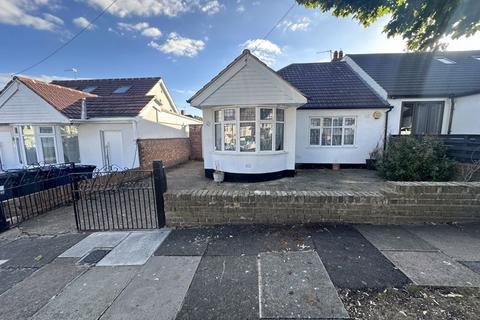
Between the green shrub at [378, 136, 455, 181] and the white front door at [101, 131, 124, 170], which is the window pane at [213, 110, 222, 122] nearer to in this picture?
the white front door at [101, 131, 124, 170]

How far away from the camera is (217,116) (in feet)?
27.2

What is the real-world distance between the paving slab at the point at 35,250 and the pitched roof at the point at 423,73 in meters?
13.5

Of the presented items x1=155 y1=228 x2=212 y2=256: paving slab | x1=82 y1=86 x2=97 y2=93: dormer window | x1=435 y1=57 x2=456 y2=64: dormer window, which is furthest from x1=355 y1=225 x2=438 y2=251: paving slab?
x1=82 y1=86 x2=97 y2=93: dormer window

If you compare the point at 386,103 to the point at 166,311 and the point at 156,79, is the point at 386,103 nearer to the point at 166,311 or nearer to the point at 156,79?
the point at 166,311

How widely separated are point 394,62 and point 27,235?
18.5 metres

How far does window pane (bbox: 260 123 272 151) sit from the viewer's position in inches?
309

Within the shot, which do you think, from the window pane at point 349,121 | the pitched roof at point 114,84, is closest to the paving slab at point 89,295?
the window pane at point 349,121

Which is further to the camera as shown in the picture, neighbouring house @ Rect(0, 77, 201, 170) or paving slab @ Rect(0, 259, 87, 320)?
neighbouring house @ Rect(0, 77, 201, 170)

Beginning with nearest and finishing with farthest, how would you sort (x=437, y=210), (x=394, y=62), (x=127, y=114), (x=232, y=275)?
1. (x=232, y=275)
2. (x=437, y=210)
3. (x=127, y=114)
4. (x=394, y=62)

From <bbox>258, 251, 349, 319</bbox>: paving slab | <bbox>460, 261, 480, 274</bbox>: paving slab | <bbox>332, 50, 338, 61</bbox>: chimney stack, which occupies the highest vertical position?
<bbox>332, 50, 338, 61</bbox>: chimney stack

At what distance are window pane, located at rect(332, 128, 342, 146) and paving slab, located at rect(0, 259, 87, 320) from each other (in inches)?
416

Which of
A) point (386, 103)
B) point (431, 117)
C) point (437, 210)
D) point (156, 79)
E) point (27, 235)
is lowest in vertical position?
point (27, 235)

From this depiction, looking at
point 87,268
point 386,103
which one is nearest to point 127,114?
point 87,268

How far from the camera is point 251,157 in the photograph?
25.8 feet
